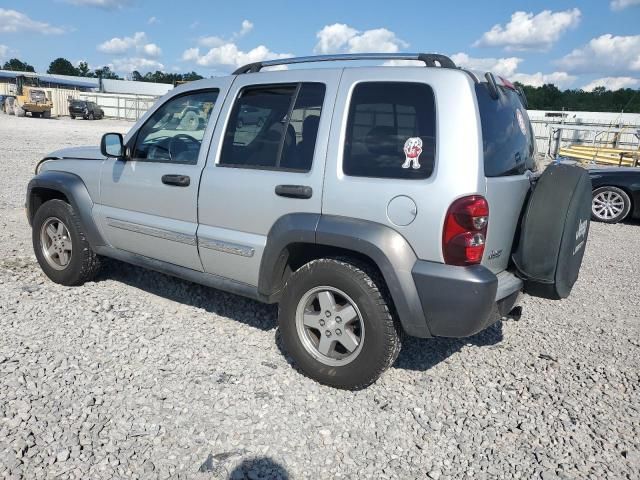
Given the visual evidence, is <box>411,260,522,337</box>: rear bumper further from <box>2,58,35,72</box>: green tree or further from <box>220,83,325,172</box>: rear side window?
<box>2,58,35,72</box>: green tree

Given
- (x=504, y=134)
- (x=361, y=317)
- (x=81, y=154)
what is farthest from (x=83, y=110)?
(x=504, y=134)

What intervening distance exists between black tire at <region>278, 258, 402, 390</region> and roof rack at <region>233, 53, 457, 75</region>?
4.26ft

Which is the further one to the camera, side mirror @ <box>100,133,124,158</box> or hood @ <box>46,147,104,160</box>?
hood @ <box>46,147,104,160</box>

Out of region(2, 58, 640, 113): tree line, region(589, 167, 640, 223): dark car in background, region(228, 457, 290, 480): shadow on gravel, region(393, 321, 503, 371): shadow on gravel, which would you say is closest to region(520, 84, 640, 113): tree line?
region(2, 58, 640, 113): tree line

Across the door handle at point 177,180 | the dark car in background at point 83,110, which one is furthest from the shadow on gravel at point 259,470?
the dark car in background at point 83,110

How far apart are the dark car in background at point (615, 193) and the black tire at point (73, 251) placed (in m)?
8.42

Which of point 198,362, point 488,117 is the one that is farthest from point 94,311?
point 488,117

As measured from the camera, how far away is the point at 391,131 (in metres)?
3.20

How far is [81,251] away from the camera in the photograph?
4848 mm

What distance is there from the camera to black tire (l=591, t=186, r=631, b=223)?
32.1ft

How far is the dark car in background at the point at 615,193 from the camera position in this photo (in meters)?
9.65

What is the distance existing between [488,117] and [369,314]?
1.34 m

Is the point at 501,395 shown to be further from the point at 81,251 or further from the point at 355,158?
the point at 81,251

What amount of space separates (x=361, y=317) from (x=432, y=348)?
1126mm
